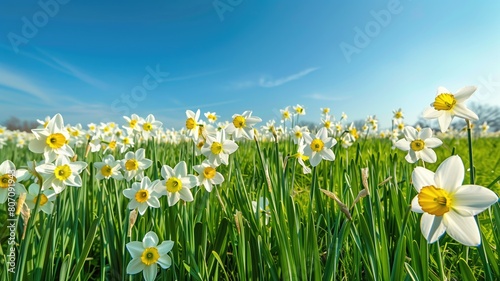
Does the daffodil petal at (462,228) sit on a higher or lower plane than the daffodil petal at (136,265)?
higher

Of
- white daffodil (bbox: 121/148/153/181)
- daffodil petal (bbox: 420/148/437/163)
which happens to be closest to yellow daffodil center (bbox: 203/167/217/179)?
white daffodil (bbox: 121/148/153/181)

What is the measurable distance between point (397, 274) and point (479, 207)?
0.49 meters

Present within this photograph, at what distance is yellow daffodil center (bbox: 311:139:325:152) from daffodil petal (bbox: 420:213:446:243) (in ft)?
2.89

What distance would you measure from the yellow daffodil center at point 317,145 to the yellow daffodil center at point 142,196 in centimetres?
86

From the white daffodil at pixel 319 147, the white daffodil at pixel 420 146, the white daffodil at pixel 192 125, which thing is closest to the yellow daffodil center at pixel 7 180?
the white daffodil at pixel 192 125

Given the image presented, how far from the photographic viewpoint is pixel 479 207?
85 centimetres

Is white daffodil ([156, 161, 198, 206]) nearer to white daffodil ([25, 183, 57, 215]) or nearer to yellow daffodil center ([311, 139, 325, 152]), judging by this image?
white daffodil ([25, 183, 57, 215])

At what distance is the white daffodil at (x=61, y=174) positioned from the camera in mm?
1407

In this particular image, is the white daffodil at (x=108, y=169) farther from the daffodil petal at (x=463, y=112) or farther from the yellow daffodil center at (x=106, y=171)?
the daffodil petal at (x=463, y=112)

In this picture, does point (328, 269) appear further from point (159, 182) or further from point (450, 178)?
point (159, 182)

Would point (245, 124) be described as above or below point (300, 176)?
above

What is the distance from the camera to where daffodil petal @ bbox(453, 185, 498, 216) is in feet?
2.75

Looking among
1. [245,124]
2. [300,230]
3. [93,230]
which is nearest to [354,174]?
[300,230]

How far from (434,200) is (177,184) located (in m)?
1.04
